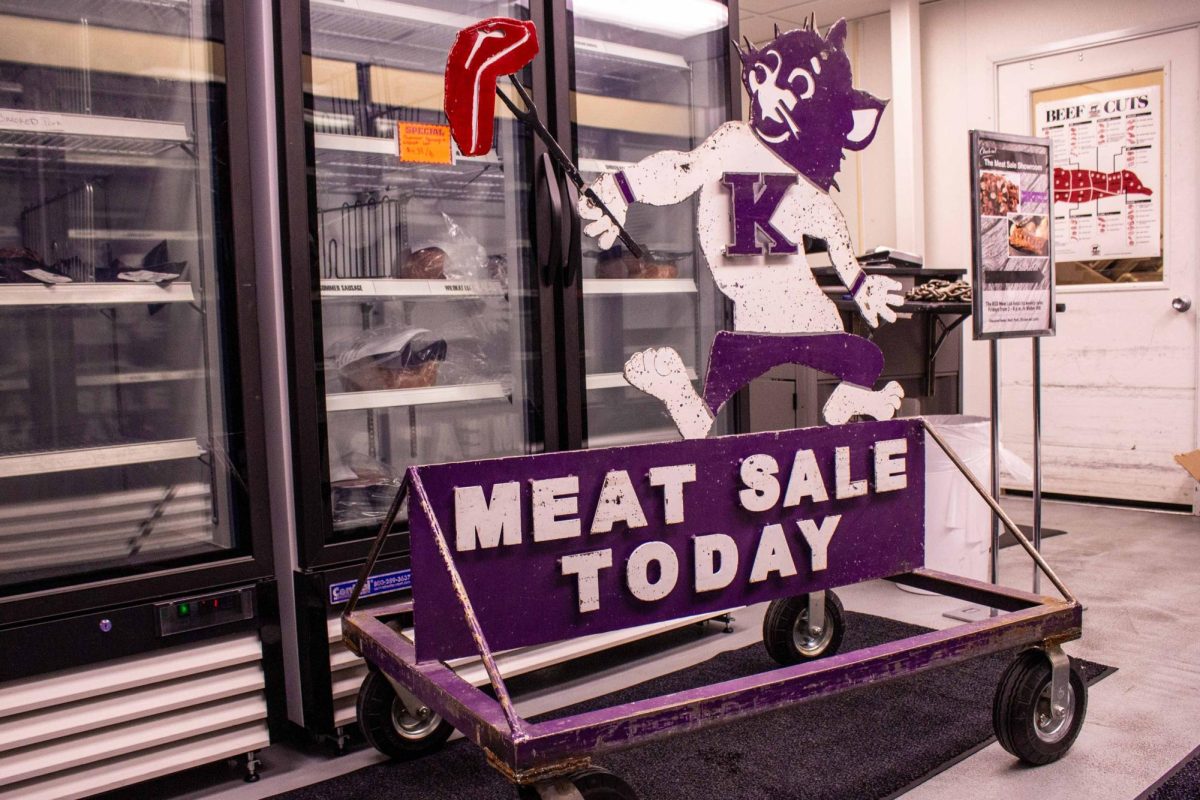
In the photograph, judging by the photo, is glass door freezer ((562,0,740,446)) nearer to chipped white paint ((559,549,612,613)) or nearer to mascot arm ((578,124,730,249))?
mascot arm ((578,124,730,249))

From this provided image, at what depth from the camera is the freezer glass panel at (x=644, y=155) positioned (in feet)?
10.4

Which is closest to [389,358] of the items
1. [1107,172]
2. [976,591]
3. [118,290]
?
[118,290]

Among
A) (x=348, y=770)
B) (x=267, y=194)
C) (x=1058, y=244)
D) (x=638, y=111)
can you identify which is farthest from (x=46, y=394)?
(x=1058, y=244)

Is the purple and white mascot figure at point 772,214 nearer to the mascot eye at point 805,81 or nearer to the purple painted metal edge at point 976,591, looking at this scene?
the mascot eye at point 805,81

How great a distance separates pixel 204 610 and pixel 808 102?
1.85m

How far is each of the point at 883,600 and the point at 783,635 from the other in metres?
0.95

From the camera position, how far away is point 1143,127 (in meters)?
5.18

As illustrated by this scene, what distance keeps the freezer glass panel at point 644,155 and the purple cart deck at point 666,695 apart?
1.18 meters

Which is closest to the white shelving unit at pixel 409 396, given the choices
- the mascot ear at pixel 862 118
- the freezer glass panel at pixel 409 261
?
the freezer glass panel at pixel 409 261

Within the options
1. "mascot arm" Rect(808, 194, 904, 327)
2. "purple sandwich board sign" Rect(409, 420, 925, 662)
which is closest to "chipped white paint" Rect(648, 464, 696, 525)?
"purple sandwich board sign" Rect(409, 420, 925, 662)

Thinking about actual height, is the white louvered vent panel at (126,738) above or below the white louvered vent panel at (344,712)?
above

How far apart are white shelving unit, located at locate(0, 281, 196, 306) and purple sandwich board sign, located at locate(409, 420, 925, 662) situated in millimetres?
853

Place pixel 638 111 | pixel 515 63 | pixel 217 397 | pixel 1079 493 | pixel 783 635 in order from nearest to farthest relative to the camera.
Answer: pixel 515 63, pixel 217 397, pixel 783 635, pixel 638 111, pixel 1079 493

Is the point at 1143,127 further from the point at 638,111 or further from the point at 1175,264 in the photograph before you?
the point at 638,111
